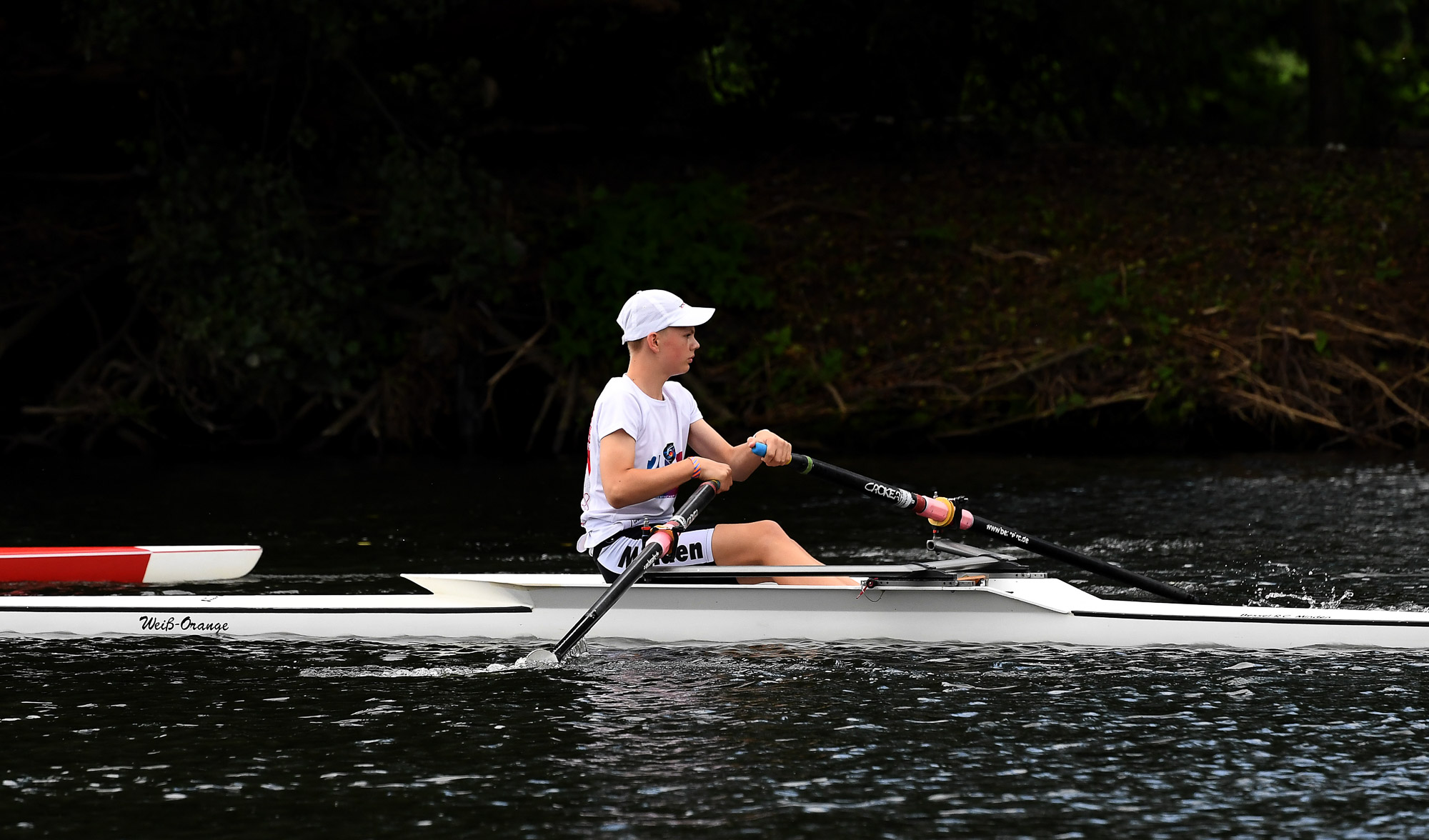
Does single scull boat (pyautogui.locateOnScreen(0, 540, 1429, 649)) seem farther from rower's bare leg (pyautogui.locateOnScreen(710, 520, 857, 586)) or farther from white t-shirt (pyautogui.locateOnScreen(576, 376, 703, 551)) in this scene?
white t-shirt (pyautogui.locateOnScreen(576, 376, 703, 551))

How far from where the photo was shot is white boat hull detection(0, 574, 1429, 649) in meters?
7.60

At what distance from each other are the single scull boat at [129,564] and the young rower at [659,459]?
5.75ft

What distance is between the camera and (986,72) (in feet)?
72.6

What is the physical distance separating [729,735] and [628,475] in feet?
4.94

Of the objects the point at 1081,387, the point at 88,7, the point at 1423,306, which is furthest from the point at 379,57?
the point at 1423,306

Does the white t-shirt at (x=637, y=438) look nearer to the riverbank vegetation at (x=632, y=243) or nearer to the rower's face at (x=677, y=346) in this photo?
the rower's face at (x=677, y=346)

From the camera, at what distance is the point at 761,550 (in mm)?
7766

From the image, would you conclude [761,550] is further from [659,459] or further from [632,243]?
[632,243]

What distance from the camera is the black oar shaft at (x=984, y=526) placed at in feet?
25.9

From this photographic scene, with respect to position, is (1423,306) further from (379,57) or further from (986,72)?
(379,57)

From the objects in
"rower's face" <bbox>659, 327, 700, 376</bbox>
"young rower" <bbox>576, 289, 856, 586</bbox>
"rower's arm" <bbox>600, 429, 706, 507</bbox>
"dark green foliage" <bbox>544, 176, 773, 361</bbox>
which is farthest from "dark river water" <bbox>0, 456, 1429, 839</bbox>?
"dark green foliage" <bbox>544, 176, 773, 361</bbox>

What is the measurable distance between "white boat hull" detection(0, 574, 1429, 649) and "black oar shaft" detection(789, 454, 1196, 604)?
0.13 metres

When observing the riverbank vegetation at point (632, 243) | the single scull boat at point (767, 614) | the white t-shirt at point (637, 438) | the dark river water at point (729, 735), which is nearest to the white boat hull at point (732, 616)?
the single scull boat at point (767, 614)

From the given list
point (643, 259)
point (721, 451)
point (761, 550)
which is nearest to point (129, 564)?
point (721, 451)
